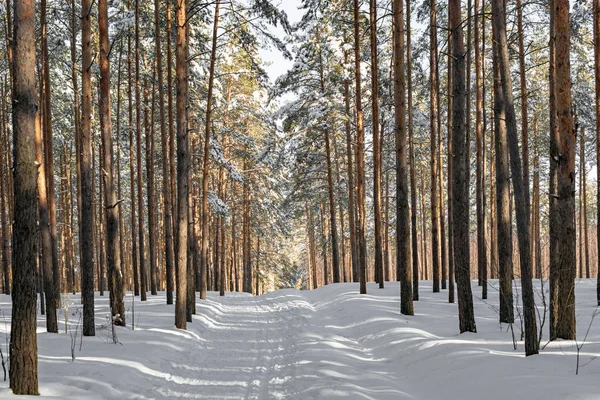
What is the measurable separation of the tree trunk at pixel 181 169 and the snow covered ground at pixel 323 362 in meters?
0.74

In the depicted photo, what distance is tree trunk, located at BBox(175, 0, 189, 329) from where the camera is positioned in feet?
35.6

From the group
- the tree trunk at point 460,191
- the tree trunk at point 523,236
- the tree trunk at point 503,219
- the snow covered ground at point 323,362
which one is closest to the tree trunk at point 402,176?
the snow covered ground at point 323,362

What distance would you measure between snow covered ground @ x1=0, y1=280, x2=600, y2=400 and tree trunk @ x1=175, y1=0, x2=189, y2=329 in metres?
0.74

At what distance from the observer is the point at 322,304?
625 inches

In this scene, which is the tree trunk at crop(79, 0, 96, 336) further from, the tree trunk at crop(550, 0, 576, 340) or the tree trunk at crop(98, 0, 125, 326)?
the tree trunk at crop(550, 0, 576, 340)

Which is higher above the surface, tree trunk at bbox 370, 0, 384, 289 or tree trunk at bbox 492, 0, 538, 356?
tree trunk at bbox 370, 0, 384, 289

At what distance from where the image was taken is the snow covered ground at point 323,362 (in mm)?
5500

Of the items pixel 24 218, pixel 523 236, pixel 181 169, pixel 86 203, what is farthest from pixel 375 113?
pixel 24 218

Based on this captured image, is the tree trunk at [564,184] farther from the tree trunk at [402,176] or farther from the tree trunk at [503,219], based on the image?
the tree trunk at [402,176]

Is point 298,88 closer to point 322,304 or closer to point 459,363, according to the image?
point 322,304

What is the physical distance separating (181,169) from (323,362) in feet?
20.3

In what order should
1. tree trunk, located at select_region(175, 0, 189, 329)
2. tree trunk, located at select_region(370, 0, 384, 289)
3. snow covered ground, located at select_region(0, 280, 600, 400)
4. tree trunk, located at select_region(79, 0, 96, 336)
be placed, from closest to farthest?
1. snow covered ground, located at select_region(0, 280, 600, 400)
2. tree trunk, located at select_region(79, 0, 96, 336)
3. tree trunk, located at select_region(175, 0, 189, 329)
4. tree trunk, located at select_region(370, 0, 384, 289)

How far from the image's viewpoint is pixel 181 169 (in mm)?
11195

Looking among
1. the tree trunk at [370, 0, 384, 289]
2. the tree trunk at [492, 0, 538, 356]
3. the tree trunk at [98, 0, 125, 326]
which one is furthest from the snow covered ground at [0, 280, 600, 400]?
the tree trunk at [370, 0, 384, 289]
